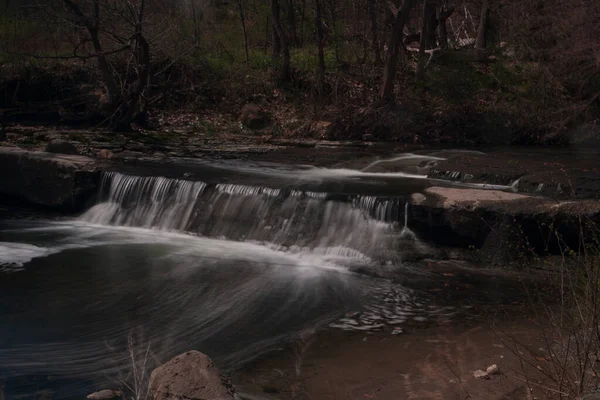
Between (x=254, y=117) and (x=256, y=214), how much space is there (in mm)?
9412

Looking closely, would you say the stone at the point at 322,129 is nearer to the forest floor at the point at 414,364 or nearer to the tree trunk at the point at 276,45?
the tree trunk at the point at 276,45

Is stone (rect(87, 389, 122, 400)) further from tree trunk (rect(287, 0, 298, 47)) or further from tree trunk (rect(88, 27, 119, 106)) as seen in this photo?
tree trunk (rect(287, 0, 298, 47))

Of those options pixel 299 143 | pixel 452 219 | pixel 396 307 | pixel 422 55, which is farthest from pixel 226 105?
pixel 396 307

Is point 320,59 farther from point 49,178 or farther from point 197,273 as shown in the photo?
point 197,273

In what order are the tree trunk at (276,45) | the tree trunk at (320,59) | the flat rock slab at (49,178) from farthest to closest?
the tree trunk at (276,45) < the tree trunk at (320,59) < the flat rock slab at (49,178)

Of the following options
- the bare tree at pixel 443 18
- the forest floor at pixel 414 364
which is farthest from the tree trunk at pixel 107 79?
the forest floor at pixel 414 364

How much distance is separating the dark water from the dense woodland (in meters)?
5.81

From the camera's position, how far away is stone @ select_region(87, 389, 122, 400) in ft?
19.9

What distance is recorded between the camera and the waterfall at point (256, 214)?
11.6 m

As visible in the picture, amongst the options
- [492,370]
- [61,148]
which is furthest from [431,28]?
[492,370]

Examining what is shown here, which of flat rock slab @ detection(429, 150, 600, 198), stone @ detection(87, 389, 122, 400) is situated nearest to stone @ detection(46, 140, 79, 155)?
flat rock slab @ detection(429, 150, 600, 198)

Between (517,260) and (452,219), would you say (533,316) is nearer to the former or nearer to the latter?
(517,260)

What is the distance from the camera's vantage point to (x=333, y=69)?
24.1m

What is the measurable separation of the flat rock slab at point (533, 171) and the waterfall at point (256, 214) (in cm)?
260
